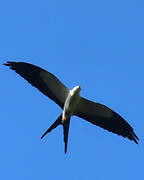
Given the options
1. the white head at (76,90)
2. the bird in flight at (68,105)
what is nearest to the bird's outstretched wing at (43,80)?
the bird in flight at (68,105)

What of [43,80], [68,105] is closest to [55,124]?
[68,105]

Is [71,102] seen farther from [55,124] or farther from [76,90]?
[55,124]

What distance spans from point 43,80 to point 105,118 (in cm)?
267

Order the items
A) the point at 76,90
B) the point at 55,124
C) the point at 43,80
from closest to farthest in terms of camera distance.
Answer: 1. the point at 76,90
2. the point at 55,124
3. the point at 43,80

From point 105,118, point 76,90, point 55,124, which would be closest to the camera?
point 76,90

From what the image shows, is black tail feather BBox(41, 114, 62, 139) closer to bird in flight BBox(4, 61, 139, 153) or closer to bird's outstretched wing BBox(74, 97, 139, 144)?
bird in flight BBox(4, 61, 139, 153)

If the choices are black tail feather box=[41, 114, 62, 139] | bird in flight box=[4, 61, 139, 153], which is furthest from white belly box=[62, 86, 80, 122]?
black tail feather box=[41, 114, 62, 139]

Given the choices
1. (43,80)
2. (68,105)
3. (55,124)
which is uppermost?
(43,80)

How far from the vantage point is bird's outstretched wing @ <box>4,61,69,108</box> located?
585 inches

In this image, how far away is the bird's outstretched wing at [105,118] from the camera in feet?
49.6

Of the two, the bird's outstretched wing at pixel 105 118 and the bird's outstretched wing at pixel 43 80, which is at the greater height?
the bird's outstretched wing at pixel 105 118

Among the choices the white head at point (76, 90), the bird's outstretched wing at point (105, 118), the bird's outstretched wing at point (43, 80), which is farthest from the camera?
the bird's outstretched wing at point (105, 118)

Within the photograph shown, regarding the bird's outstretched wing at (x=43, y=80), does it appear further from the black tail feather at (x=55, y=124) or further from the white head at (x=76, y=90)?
the black tail feather at (x=55, y=124)

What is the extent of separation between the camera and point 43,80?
15055mm
